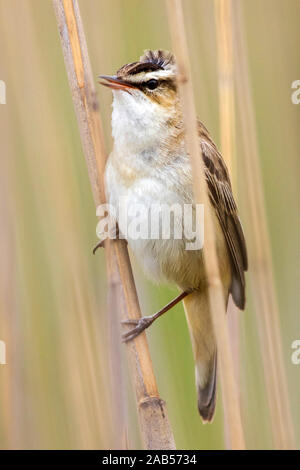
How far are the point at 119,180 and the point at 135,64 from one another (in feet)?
1.38

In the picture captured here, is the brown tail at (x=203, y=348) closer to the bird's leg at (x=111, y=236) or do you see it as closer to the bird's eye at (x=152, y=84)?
the bird's leg at (x=111, y=236)

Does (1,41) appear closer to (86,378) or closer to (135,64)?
(135,64)

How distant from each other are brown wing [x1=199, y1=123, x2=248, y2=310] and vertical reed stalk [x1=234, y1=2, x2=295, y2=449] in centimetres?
18

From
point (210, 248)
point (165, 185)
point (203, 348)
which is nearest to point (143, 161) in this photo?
point (165, 185)

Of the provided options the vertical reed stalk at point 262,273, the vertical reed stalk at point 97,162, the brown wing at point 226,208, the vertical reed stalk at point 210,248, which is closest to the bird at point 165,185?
the brown wing at point 226,208

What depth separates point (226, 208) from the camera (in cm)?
263

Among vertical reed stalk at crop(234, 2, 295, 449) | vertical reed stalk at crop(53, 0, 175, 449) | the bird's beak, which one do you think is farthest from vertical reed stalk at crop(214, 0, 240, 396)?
vertical reed stalk at crop(53, 0, 175, 449)

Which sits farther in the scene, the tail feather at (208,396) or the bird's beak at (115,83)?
the tail feather at (208,396)

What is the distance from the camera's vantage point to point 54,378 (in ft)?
8.57

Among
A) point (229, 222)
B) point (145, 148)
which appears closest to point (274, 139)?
point (229, 222)

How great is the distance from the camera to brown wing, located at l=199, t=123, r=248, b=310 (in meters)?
2.58

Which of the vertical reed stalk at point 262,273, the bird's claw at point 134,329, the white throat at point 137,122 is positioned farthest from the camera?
the white throat at point 137,122

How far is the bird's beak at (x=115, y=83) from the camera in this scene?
2197 millimetres

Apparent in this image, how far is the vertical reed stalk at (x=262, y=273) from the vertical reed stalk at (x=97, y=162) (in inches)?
17.9
